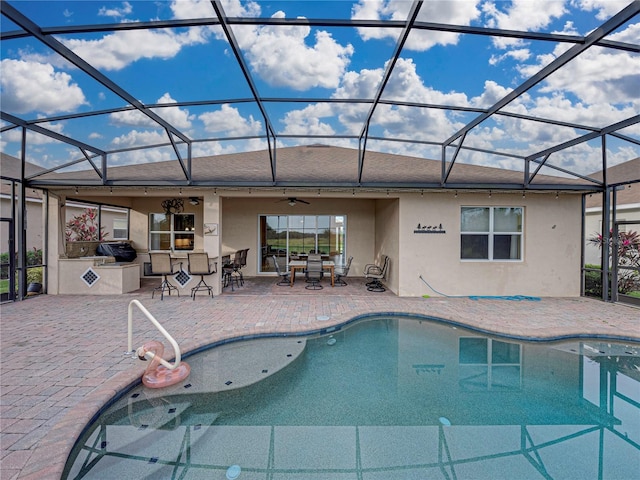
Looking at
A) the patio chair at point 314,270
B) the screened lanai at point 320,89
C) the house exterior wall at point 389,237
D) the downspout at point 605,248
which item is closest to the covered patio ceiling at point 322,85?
the screened lanai at point 320,89

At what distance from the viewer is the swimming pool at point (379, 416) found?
268 cm

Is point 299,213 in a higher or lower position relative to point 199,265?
higher

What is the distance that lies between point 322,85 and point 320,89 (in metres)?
0.09

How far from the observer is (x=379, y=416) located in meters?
3.40

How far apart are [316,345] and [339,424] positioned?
6.58 feet

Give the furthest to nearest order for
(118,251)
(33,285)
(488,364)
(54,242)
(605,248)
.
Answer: (118,251) < (54,242) < (33,285) < (605,248) < (488,364)

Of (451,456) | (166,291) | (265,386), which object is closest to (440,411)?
(451,456)

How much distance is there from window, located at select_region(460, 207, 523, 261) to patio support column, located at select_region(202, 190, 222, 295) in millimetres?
6839

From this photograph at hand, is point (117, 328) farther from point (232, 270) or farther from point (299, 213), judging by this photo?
point (299, 213)

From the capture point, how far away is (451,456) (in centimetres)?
282

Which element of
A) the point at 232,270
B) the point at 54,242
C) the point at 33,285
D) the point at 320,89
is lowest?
the point at 33,285

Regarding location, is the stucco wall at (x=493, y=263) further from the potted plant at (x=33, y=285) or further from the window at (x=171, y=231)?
the potted plant at (x=33, y=285)

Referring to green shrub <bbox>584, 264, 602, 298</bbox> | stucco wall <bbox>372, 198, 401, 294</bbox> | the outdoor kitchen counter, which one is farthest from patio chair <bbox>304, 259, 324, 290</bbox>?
green shrub <bbox>584, 264, 602, 298</bbox>

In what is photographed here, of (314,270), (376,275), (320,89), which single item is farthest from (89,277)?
(376,275)
